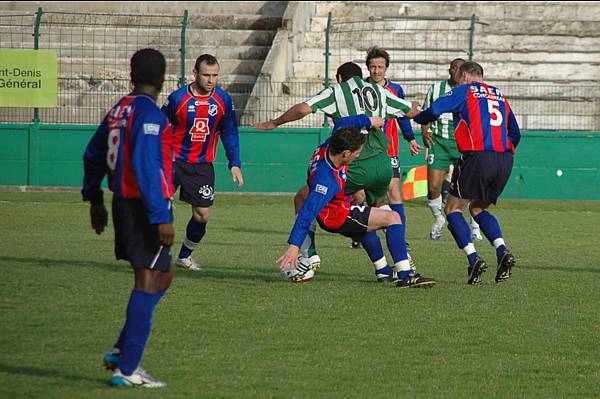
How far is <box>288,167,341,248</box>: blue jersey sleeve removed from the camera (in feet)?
26.9

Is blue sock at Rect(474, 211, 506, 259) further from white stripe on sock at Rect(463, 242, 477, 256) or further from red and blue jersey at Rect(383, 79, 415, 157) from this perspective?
red and blue jersey at Rect(383, 79, 415, 157)

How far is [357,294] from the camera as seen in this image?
9.17 metres

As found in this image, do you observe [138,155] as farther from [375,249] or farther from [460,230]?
[460,230]

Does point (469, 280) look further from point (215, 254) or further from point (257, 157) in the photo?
point (257, 157)

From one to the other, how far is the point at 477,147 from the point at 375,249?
1303 millimetres

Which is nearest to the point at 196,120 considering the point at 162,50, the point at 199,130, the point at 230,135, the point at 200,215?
the point at 199,130

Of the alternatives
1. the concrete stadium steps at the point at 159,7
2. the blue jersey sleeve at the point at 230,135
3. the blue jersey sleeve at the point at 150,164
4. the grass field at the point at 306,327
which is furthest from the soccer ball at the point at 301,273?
the concrete stadium steps at the point at 159,7

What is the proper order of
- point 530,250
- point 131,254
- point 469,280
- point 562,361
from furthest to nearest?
point 530,250
point 469,280
point 562,361
point 131,254

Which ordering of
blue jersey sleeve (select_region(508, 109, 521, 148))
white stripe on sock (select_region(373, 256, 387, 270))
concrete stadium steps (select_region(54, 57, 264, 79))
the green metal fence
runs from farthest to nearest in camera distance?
concrete stadium steps (select_region(54, 57, 264, 79)) → the green metal fence → blue jersey sleeve (select_region(508, 109, 521, 148)) → white stripe on sock (select_region(373, 256, 387, 270))

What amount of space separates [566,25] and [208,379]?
22.2m

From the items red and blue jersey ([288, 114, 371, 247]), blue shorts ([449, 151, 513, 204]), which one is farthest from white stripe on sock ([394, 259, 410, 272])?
blue shorts ([449, 151, 513, 204])

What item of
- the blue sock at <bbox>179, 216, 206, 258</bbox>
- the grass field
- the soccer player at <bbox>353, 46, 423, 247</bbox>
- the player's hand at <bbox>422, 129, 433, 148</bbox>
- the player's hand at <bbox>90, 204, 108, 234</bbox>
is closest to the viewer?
the grass field

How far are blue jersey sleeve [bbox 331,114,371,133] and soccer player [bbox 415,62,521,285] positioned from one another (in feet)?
2.27

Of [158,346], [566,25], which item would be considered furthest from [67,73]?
[158,346]
